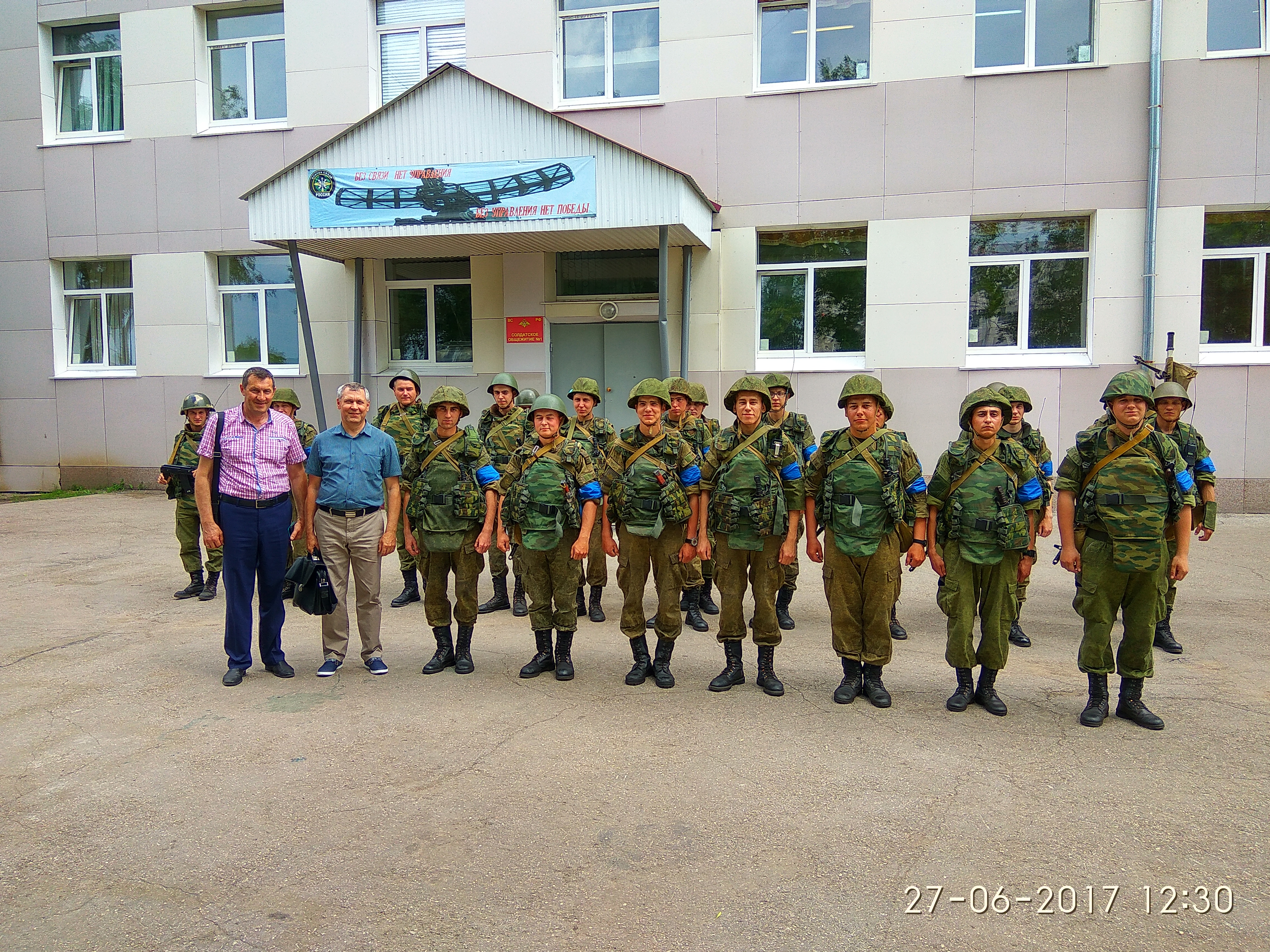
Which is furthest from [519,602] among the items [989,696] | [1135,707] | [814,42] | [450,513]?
[814,42]

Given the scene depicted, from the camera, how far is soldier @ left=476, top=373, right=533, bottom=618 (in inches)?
261

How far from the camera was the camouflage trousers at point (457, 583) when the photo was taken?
5.52 m

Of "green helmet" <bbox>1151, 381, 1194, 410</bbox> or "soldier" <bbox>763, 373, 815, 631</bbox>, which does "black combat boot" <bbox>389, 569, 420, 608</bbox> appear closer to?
"soldier" <bbox>763, 373, 815, 631</bbox>

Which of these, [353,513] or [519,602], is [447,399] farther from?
[519,602]

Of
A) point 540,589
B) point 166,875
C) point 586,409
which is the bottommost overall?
point 166,875

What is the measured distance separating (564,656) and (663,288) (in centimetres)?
672

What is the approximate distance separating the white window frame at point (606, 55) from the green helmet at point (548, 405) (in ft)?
28.3

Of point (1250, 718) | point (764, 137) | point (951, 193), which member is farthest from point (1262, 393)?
point (1250, 718)

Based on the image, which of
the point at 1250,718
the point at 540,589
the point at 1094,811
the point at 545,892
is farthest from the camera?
the point at 540,589

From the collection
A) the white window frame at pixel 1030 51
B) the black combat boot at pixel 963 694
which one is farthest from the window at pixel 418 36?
the black combat boot at pixel 963 694

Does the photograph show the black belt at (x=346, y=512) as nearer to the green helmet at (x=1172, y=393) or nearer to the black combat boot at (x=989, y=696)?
the black combat boot at (x=989, y=696)

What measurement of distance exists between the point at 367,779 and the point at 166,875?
0.93 meters

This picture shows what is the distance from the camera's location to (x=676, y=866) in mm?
3205

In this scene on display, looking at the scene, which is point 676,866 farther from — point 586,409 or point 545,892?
point 586,409
